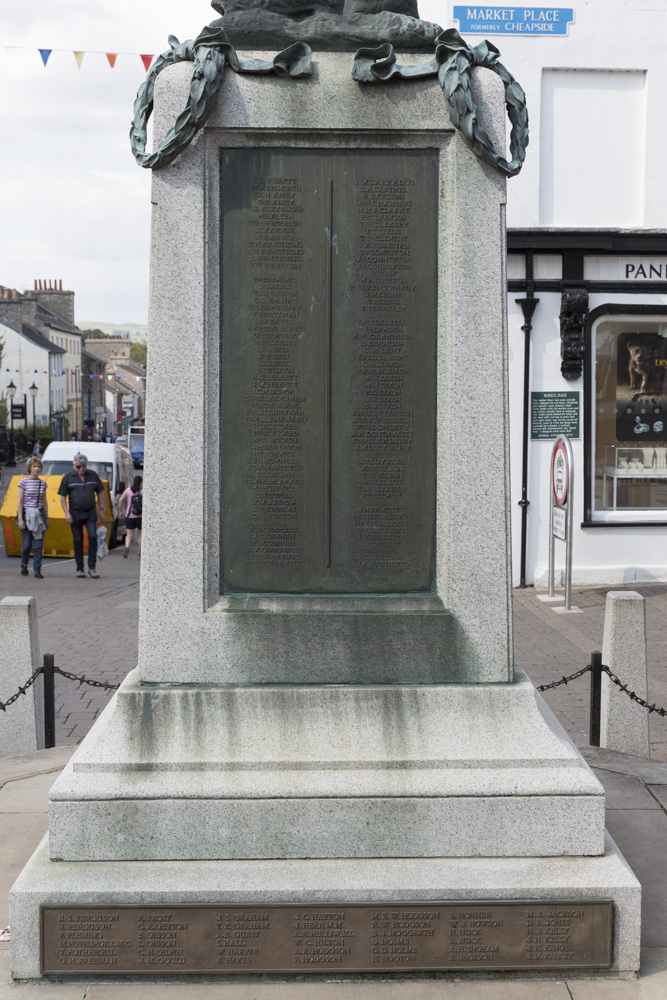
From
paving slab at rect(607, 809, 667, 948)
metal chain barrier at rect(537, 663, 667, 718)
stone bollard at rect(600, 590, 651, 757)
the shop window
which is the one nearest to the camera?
paving slab at rect(607, 809, 667, 948)

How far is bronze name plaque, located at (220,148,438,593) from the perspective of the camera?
503cm

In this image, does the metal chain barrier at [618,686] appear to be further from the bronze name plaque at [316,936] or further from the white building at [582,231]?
the white building at [582,231]

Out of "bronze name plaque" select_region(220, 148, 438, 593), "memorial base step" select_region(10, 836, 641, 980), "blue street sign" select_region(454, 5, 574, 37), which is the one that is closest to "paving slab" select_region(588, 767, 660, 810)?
"memorial base step" select_region(10, 836, 641, 980)

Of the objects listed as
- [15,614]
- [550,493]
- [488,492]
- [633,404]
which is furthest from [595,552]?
[488,492]

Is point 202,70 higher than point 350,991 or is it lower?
higher

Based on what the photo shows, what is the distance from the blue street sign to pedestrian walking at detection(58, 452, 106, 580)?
9.48m

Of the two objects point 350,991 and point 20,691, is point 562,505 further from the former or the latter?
point 350,991

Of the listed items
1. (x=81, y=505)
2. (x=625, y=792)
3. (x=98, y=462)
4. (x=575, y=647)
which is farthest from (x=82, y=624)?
(x=98, y=462)

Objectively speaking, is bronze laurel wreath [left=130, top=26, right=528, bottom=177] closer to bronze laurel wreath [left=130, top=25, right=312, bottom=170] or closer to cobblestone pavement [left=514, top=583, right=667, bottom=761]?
bronze laurel wreath [left=130, top=25, right=312, bottom=170]

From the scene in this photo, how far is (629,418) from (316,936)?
13.6 meters

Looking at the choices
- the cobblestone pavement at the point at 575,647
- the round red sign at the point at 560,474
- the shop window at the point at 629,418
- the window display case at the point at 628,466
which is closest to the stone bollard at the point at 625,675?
the cobblestone pavement at the point at 575,647

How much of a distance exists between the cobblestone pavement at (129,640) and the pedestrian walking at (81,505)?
512 millimetres

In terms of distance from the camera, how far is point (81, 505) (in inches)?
786

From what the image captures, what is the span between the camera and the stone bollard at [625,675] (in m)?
7.76
